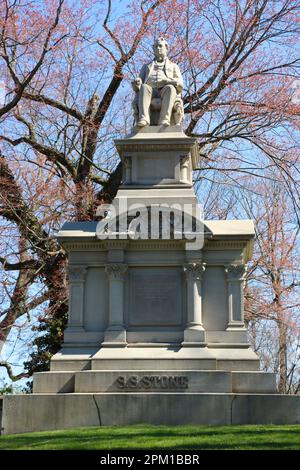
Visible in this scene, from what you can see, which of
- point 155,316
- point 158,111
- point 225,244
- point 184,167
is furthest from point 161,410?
point 158,111

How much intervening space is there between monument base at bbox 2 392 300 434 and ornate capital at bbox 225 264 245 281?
2.63 metres

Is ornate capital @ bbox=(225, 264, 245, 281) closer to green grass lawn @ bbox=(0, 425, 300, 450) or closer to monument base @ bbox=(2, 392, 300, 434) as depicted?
monument base @ bbox=(2, 392, 300, 434)

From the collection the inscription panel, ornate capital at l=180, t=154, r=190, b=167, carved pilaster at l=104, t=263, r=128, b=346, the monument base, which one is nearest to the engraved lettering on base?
the monument base

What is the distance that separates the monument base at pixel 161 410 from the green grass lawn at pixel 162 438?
2.56 ft

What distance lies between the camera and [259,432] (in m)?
12.1

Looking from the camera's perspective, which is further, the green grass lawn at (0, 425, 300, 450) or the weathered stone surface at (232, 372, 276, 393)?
the weathered stone surface at (232, 372, 276, 393)

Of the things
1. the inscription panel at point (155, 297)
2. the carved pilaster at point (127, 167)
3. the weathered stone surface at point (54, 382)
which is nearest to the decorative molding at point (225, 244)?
the inscription panel at point (155, 297)

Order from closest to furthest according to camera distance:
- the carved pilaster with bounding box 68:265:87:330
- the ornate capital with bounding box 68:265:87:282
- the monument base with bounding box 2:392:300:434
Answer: the monument base with bounding box 2:392:300:434
the carved pilaster with bounding box 68:265:87:330
the ornate capital with bounding box 68:265:87:282

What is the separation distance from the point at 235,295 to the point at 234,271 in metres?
0.49

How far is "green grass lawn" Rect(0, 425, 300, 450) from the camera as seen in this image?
10609 millimetres

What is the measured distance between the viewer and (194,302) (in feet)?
51.5

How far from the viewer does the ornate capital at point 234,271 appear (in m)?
16.0

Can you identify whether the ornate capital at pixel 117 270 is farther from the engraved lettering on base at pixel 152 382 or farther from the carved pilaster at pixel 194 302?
the engraved lettering on base at pixel 152 382
